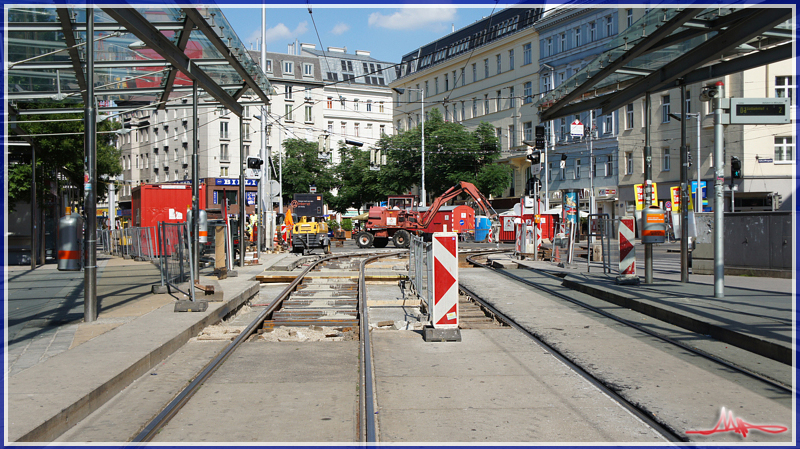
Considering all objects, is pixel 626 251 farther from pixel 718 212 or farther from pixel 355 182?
pixel 355 182

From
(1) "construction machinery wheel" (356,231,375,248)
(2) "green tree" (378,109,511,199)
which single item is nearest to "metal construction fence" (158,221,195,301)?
(1) "construction machinery wheel" (356,231,375,248)

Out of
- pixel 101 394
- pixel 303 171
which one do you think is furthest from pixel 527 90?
pixel 101 394

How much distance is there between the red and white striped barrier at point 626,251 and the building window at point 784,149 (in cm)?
2907

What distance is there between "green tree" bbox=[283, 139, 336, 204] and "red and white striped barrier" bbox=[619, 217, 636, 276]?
54110mm

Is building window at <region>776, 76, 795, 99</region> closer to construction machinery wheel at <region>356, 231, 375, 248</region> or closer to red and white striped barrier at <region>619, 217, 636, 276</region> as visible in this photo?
construction machinery wheel at <region>356, 231, 375, 248</region>

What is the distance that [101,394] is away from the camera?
18.6 ft

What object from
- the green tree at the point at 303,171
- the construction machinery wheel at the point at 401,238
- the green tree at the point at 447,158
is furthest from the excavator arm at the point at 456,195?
the green tree at the point at 303,171

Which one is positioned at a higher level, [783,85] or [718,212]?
[783,85]

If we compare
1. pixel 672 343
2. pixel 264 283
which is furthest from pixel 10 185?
pixel 672 343

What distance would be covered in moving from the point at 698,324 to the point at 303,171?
6090cm

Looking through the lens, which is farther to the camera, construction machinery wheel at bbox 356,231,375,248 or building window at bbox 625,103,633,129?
building window at bbox 625,103,633,129

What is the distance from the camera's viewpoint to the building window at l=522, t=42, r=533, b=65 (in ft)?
184

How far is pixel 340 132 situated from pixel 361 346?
249ft

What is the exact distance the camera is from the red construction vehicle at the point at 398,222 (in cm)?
3572
